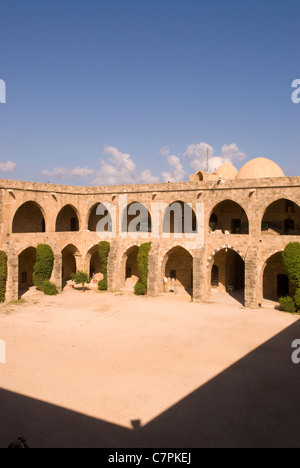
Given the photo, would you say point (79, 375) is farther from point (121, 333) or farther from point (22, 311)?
point (22, 311)

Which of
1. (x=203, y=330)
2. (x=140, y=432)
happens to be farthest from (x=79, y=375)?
(x=203, y=330)

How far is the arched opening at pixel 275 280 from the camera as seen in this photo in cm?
2456

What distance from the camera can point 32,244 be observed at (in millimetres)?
24609

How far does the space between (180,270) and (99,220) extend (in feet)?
26.5

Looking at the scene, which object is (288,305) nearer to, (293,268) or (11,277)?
(293,268)

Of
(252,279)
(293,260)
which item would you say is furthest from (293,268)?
(252,279)

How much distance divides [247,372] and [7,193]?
17.8 m

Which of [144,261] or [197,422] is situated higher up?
[144,261]

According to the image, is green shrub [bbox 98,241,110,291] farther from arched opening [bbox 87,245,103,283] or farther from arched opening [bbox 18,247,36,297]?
arched opening [bbox 18,247,36,297]

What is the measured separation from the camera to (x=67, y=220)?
30625 mm

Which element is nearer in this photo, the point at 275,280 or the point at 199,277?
the point at 199,277

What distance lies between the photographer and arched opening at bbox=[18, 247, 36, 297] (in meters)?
27.2

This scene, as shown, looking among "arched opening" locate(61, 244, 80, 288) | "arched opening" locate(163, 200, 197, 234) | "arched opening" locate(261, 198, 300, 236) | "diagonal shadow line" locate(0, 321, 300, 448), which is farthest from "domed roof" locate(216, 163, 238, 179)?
"diagonal shadow line" locate(0, 321, 300, 448)
